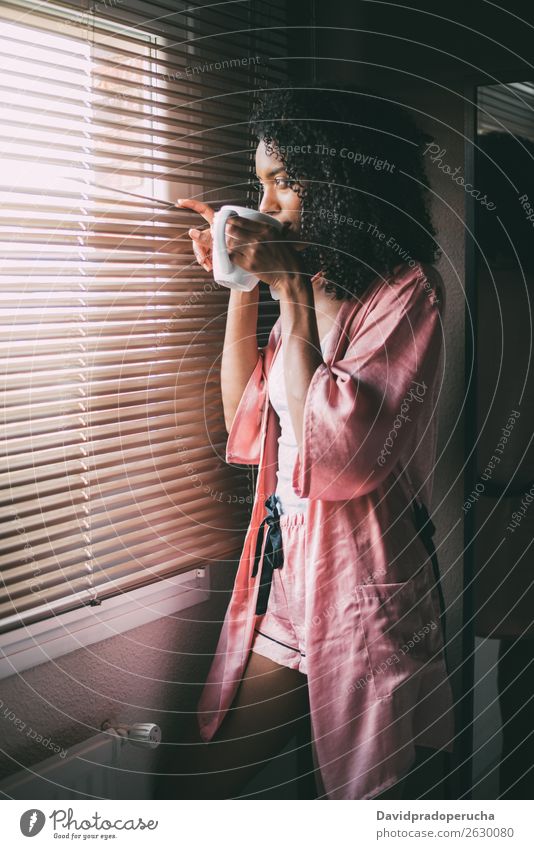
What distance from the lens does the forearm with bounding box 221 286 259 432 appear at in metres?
1.02

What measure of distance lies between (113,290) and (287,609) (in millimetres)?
404

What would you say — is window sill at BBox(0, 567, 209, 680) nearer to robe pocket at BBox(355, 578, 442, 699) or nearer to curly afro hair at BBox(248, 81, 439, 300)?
robe pocket at BBox(355, 578, 442, 699)

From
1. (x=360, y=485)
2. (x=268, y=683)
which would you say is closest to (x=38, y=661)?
(x=268, y=683)

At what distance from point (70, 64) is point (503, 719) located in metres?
0.94

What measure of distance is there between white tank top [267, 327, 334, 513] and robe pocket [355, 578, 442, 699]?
119 millimetres

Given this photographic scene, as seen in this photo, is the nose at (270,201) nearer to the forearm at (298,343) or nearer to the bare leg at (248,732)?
the forearm at (298,343)

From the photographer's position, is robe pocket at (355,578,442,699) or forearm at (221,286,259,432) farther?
forearm at (221,286,259,432)

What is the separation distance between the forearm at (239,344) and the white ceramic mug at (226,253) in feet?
0.24

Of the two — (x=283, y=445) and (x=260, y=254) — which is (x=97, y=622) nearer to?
(x=283, y=445)

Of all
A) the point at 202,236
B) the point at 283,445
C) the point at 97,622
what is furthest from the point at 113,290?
the point at 97,622

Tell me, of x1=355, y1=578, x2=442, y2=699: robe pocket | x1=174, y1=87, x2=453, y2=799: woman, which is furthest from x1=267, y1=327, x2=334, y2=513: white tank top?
x1=355, y1=578, x2=442, y2=699: robe pocket

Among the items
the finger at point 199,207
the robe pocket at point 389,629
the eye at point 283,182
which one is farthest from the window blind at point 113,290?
the robe pocket at point 389,629

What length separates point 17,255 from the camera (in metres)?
0.84

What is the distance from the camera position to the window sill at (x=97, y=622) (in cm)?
Answer: 87
